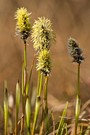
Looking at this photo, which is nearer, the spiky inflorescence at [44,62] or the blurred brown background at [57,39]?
the spiky inflorescence at [44,62]

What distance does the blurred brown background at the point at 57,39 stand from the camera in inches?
66.0

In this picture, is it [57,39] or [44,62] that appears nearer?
[44,62]

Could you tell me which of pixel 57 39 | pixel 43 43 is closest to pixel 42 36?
pixel 43 43

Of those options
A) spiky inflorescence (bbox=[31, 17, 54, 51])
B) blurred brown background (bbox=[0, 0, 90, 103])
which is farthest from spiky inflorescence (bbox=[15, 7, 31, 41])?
blurred brown background (bbox=[0, 0, 90, 103])

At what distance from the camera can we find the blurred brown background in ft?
5.50

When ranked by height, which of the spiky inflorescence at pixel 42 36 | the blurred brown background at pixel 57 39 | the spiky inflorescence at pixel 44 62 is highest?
the blurred brown background at pixel 57 39

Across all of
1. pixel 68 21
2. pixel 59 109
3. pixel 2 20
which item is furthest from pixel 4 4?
pixel 59 109

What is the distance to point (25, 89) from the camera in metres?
0.77

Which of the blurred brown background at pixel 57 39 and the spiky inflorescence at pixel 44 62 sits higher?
→ the blurred brown background at pixel 57 39

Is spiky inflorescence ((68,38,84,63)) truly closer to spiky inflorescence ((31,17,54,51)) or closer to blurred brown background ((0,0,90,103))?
spiky inflorescence ((31,17,54,51))

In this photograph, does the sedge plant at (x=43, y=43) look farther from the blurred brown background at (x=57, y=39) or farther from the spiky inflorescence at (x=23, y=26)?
the blurred brown background at (x=57, y=39)

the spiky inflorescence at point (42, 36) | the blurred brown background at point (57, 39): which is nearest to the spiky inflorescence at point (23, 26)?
the spiky inflorescence at point (42, 36)

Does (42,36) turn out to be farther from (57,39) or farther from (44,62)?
(57,39)

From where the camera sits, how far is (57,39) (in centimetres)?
171
